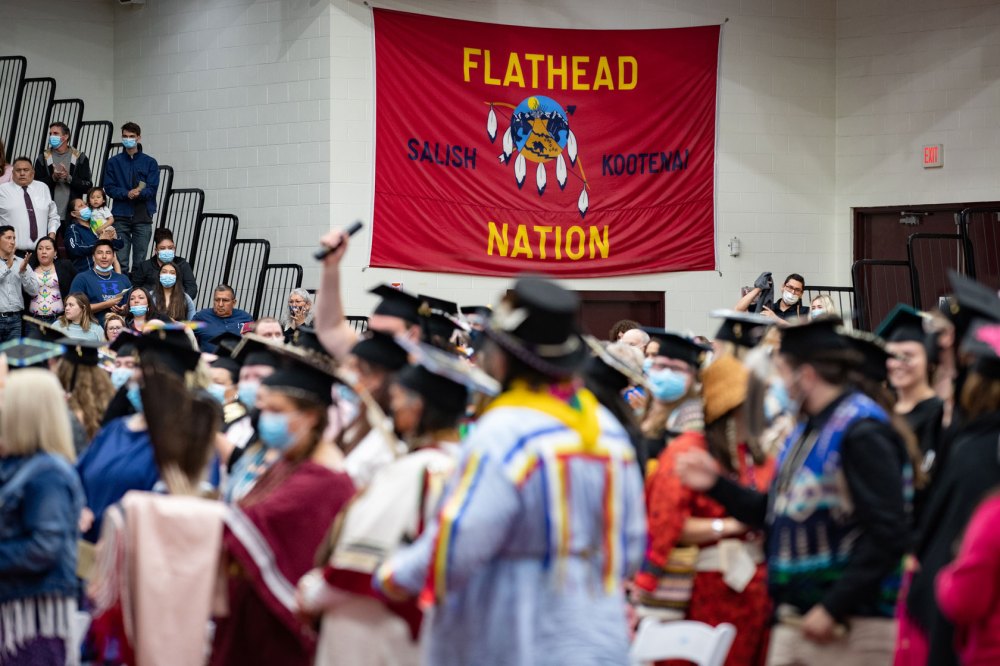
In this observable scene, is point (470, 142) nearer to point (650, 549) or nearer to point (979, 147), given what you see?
point (979, 147)

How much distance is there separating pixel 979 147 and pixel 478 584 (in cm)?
1318

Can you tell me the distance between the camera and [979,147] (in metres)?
15.5

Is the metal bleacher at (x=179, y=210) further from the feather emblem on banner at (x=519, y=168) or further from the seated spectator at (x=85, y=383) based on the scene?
the seated spectator at (x=85, y=383)

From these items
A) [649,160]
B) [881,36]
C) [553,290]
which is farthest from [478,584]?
[881,36]

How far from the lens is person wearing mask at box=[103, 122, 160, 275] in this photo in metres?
Result: 15.0

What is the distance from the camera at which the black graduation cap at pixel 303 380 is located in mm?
4672

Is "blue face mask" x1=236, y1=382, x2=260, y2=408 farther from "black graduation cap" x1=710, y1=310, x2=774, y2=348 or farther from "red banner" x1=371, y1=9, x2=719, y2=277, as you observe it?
"red banner" x1=371, y1=9, x2=719, y2=277

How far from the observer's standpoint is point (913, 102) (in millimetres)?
15852

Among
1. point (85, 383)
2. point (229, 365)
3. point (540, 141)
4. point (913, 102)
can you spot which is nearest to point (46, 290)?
point (540, 141)

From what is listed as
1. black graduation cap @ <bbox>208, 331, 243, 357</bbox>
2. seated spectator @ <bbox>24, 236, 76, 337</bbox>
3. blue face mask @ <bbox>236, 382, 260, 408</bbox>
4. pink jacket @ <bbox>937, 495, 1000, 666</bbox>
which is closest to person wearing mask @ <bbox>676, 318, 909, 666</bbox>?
pink jacket @ <bbox>937, 495, 1000, 666</bbox>

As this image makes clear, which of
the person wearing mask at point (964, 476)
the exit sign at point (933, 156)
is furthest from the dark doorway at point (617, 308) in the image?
the person wearing mask at point (964, 476)

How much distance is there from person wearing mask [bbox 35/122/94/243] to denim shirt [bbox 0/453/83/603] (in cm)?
1057

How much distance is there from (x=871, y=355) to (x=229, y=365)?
3710 mm

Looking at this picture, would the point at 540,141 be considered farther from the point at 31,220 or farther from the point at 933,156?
the point at 31,220
